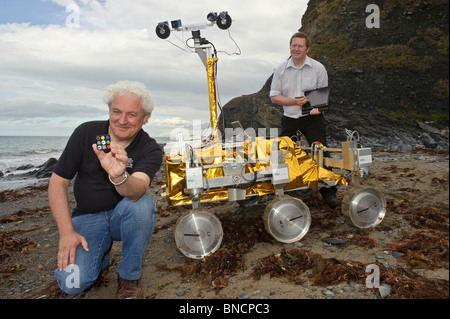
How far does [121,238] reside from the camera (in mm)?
2688

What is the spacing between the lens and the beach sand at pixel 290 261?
2.33 m

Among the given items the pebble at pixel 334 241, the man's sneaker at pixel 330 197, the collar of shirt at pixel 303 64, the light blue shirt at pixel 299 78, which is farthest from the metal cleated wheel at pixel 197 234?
the collar of shirt at pixel 303 64

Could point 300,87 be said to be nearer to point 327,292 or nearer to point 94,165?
point 327,292

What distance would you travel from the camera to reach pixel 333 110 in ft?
42.5

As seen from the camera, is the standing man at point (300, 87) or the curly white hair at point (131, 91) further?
the standing man at point (300, 87)

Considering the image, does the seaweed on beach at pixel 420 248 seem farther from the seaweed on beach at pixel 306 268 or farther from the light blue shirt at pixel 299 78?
the light blue shirt at pixel 299 78

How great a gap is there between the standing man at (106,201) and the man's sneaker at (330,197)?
278 centimetres

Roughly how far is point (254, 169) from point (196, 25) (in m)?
3.23

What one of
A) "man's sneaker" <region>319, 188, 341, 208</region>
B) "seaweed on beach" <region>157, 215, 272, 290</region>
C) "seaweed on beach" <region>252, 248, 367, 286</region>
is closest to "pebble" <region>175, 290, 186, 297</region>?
"seaweed on beach" <region>157, 215, 272, 290</region>

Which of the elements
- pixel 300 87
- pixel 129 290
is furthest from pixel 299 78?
pixel 129 290

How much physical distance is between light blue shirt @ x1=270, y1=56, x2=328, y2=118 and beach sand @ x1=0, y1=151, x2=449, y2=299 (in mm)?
1681

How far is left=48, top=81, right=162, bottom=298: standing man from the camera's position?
247cm

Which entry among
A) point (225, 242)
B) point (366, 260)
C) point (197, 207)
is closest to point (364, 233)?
point (366, 260)
